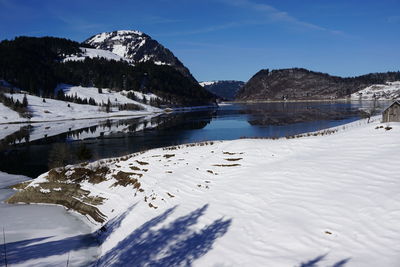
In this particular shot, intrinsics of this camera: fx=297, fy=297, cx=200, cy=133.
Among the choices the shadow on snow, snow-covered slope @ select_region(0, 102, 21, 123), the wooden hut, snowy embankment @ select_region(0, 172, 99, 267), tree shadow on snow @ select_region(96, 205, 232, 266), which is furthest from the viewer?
snow-covered slope @ select_region(0, 102, 21, 123)

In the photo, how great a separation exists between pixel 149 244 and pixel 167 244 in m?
1.04

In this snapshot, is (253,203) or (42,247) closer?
(253,203)

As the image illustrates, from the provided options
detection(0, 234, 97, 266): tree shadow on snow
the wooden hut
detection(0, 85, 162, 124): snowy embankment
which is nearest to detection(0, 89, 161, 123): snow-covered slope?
detection(0, 85, 162, 124): snowy embankment

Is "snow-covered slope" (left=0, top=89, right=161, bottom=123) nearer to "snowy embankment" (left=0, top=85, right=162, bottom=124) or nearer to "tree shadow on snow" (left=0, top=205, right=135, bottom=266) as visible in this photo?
"snowy embankment" (left=0, top=85, right=162, bottom=124)

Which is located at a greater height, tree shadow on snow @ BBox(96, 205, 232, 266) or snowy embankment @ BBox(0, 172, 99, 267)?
tree shadow on snow @ BBox(96, 205, 232, 266)

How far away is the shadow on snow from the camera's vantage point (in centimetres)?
1280

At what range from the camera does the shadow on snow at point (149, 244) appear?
42.0ft

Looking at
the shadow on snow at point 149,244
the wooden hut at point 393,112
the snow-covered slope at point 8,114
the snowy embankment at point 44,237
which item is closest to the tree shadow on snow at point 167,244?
the shadow on snow at point 149,244

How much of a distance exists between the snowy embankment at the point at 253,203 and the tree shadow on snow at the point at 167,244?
0.19 ft

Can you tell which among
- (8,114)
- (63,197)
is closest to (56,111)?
Result: (8,114)

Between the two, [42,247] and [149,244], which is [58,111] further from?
[149,244]

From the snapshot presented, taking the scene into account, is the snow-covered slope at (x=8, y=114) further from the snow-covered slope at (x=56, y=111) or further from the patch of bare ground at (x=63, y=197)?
the patch of bare ground at (x=63, y=197)

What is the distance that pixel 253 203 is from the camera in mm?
15273

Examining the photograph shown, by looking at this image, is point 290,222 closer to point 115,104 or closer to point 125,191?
point 125,191
